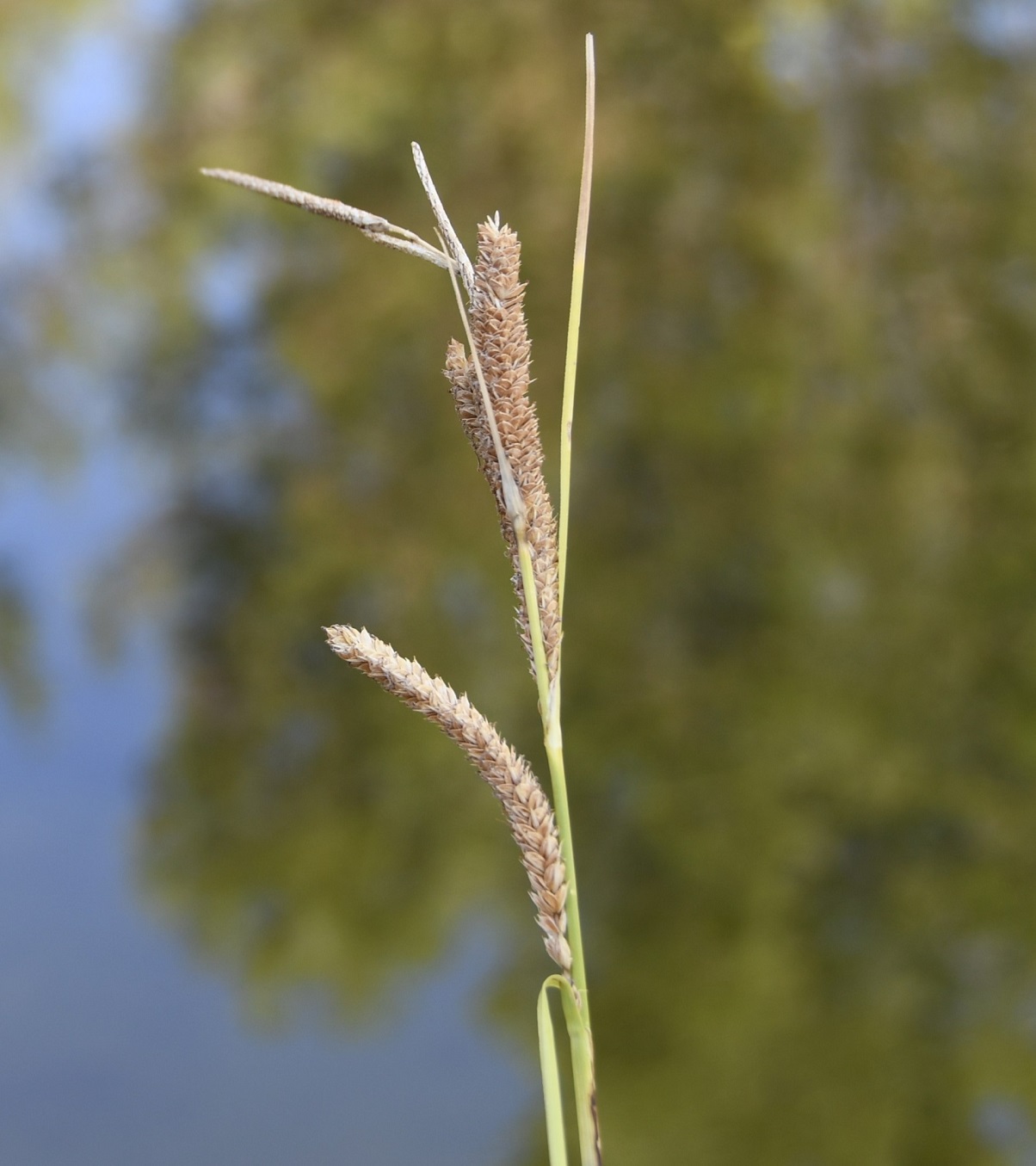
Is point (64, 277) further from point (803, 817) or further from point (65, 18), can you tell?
point (803, 817)

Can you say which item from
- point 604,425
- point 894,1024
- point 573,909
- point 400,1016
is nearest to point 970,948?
point 894,1024

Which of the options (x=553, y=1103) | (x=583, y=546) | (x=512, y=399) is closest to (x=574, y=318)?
(x=512, y=399)

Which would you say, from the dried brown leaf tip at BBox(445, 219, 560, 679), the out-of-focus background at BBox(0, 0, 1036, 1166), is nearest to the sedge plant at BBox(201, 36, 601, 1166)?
the dried brown leaf tip at BBox(445, 219, 560, 679)

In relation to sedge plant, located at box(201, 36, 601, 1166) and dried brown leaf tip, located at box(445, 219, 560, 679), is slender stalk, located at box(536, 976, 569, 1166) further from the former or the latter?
dried brown leaf tip, located at box(445, 219, 560, 679)

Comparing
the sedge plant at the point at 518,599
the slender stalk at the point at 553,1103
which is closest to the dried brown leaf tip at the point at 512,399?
the sedge plant at the point at 518,599

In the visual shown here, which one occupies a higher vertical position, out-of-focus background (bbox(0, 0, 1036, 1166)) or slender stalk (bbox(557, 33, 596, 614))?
out-of-focus background (bbox(0, 0, 1036, 1166))

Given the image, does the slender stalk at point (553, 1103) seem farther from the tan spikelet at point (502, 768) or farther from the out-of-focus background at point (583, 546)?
the out-of-focus background at point (583, 546)

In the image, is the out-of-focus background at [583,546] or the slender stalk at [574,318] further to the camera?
the out-of-focus background at [583,546]

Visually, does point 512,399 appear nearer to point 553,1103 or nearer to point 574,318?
point 574,318
